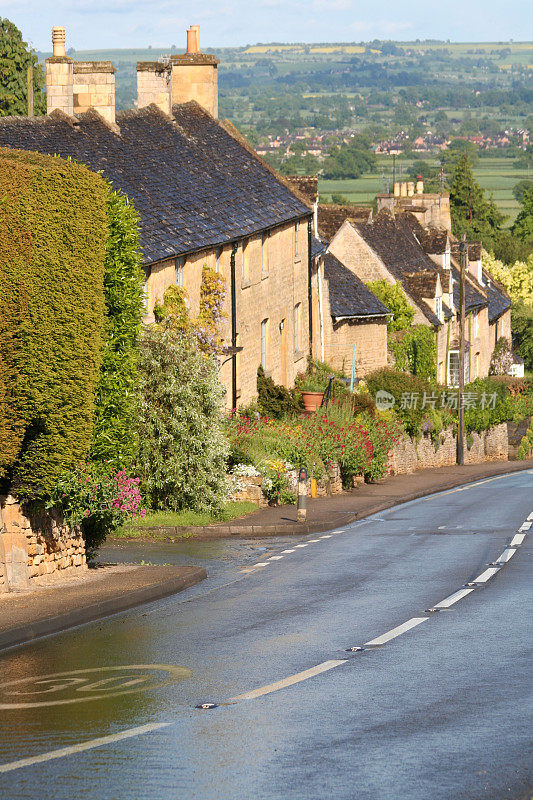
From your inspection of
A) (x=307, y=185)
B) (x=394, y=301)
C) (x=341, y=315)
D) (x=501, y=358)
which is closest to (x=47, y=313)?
(x=307, y=185)

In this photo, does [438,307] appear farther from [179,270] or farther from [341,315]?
[179,270]

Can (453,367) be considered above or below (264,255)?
below

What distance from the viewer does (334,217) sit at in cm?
6475

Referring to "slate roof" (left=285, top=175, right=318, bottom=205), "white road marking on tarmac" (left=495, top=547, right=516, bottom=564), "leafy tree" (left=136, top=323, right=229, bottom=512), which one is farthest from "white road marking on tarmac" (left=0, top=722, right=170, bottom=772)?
"slate roof" (left=285, top=175, right=318, bottom=205)

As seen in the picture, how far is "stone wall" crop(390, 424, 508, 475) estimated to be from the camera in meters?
48.6

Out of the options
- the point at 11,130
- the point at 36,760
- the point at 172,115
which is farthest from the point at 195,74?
the point at 36,760

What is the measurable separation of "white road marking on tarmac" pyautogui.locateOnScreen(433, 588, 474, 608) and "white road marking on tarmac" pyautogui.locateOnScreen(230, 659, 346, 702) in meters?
4.00

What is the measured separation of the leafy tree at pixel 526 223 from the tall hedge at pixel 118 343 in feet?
383

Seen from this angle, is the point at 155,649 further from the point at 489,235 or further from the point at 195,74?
the point at 489,235

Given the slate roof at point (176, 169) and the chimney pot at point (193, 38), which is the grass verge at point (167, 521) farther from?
the chimney pot at point (193, 38)

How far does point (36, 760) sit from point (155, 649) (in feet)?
14.5

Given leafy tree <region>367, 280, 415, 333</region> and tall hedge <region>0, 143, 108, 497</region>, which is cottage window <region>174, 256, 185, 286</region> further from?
leafy tree <region>367, 280, 415, 333</region>

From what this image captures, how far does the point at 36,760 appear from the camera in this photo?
30.4 feet

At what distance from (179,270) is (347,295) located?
2222 centimetres
